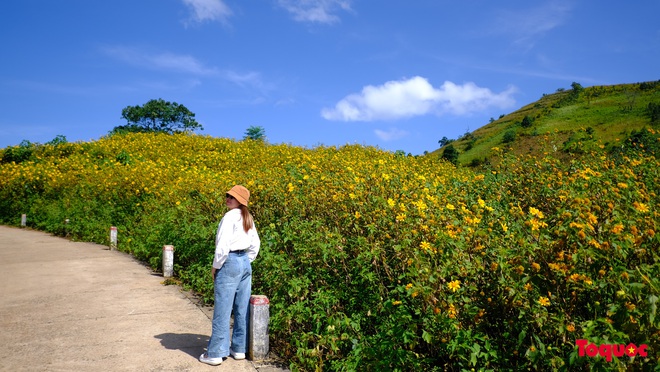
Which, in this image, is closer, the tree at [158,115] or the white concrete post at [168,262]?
the white concrete post at [168,262]

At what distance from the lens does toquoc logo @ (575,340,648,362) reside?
2.50 meters

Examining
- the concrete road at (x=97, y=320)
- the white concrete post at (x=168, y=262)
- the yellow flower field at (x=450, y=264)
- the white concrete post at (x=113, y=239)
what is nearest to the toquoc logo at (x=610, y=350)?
the yellow flower field at (x=450, y=264)

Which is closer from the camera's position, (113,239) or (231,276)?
(231,276)

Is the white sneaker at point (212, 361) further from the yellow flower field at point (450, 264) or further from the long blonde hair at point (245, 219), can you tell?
the long blonde hair at point (245, 219)

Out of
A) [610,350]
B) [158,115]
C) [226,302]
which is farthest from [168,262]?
[158,115]

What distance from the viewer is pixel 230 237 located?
4.73 m

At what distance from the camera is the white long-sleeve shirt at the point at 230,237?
4664 millimetres

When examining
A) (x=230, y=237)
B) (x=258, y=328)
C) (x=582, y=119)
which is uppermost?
(x=582, y=119)

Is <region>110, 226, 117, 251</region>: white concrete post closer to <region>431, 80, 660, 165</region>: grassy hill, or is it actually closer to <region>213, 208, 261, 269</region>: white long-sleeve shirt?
<region>213, 208, 261, 269</region>: white long-sleeve shirt

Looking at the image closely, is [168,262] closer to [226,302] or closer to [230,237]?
[226,302]

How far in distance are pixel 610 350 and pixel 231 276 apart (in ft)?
11.0

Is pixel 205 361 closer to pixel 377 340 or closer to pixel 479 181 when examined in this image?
pixel 377 340

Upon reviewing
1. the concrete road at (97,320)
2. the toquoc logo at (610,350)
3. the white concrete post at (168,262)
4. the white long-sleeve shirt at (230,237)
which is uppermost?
the white long-sleeve shirt at (230,237)

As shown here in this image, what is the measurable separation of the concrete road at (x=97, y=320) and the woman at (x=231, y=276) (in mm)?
179
